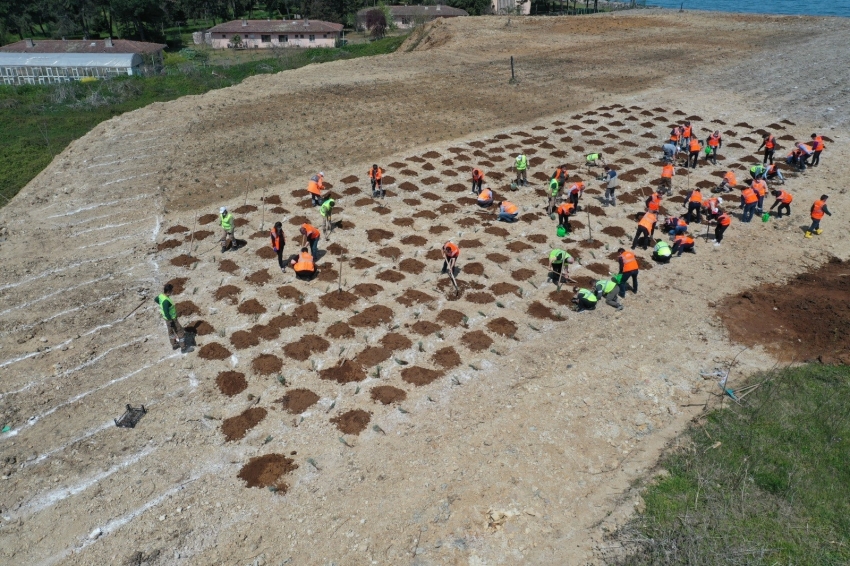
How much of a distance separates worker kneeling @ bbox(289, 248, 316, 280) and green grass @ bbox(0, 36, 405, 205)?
19609mm

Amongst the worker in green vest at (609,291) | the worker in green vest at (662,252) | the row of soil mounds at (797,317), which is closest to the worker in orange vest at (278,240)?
the worker in green vest at (609,291)

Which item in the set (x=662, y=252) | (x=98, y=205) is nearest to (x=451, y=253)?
(x=662, y=252)

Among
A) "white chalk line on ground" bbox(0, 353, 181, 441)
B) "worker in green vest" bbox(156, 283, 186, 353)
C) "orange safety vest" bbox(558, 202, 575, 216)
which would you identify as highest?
"orange safety vest" bbox(558, 202, 575, 216)

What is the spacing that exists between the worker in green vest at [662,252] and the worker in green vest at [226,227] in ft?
47.9

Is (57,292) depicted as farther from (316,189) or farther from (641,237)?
(641,237)

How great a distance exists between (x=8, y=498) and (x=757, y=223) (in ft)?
82.2

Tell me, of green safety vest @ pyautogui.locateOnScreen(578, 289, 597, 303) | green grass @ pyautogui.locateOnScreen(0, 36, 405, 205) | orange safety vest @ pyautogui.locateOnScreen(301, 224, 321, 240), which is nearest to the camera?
green safety vest @ pyautogui.locateOnScreen(578, 289, 597, 303)

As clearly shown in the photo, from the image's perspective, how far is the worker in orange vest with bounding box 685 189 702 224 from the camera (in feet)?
70.7

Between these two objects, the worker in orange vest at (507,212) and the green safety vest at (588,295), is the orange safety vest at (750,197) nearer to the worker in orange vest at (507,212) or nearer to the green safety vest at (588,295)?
the worker in orange vest at (507,212)

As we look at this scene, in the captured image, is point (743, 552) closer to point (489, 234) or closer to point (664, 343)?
point (664, 343)

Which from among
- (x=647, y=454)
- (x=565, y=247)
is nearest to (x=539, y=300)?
(x=565, y=247)

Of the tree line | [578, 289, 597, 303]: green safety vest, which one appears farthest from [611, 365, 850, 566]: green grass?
the tree line

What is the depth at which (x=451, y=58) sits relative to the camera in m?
46.9

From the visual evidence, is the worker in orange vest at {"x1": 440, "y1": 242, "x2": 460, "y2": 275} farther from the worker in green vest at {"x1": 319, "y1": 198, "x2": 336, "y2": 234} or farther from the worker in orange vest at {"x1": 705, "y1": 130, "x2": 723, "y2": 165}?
the worker in orange vest at {"x1": 705, "y1": 130, "x2": 723, "y2": 165}
